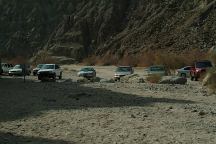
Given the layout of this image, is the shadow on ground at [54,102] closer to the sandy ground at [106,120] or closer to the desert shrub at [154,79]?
the sandy ground at [106,120]

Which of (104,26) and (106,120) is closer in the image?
(106,120)

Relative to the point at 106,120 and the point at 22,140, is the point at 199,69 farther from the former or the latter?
the point at 22,140

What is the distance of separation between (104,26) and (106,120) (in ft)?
313

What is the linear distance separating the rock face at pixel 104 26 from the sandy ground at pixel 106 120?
59510 mm

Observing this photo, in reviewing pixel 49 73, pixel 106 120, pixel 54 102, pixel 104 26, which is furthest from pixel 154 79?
pixel 104 26

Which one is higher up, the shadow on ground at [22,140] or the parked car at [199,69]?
the parked car at [199,69]

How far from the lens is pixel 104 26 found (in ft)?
375

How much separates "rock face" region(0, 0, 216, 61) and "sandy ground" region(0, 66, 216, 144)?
59.5m

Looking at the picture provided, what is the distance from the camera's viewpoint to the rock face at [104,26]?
9069cm

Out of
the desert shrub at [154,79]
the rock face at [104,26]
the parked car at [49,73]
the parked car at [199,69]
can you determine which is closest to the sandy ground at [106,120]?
the desert shrub at [154,79]

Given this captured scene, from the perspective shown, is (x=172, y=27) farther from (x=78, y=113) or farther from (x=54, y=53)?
(x=78, y=113)

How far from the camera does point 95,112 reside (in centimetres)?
2222

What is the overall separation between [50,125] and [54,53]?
98537 mm

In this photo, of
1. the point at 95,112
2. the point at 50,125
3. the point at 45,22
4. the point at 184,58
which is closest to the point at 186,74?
the point at 184,58
